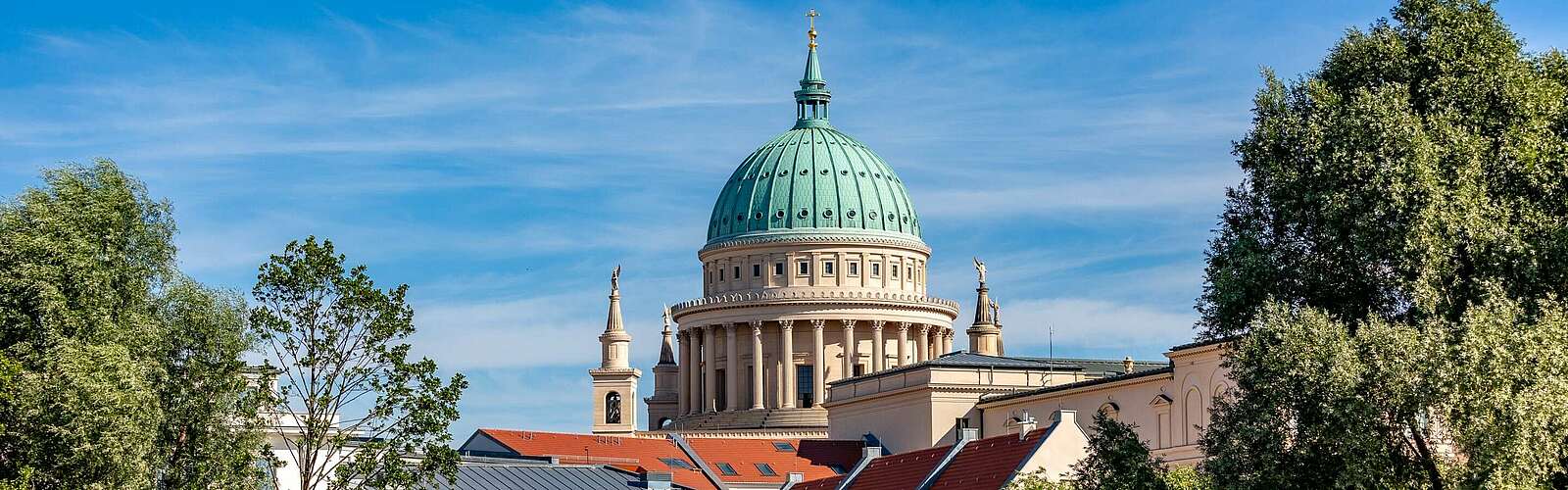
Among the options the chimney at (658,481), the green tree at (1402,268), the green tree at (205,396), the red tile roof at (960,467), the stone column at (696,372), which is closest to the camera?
the green tree at (1402,268)

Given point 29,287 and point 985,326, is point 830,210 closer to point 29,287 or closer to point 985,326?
point 985,326

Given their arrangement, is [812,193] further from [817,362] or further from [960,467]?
[960,467]

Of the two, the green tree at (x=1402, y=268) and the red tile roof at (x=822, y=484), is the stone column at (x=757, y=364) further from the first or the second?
the green tree at (x=1402, y=268)

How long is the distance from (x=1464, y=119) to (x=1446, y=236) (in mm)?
2809

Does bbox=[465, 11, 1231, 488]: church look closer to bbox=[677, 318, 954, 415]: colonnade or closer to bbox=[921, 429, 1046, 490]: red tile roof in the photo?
bbox=[677, 318, 954, 415]: colonnade

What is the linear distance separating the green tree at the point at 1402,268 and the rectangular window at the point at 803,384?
12842 centimetres

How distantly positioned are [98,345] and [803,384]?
122617mm

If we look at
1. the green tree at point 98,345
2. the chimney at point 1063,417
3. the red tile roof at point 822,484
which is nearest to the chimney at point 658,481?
the red tile roof at point 822,484

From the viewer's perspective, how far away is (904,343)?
17662 centimetres

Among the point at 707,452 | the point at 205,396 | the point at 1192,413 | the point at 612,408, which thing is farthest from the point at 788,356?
the point at 205,396

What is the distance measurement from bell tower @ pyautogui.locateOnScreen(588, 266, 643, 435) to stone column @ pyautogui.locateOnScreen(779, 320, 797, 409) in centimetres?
1124

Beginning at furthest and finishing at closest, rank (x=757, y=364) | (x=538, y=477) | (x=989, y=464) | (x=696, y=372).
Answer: (x=696, y=372), (x=757, y=364), (x=538, y=477), (x=989, y=464)

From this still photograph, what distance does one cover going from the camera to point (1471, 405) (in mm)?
40188

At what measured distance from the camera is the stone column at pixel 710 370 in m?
178
